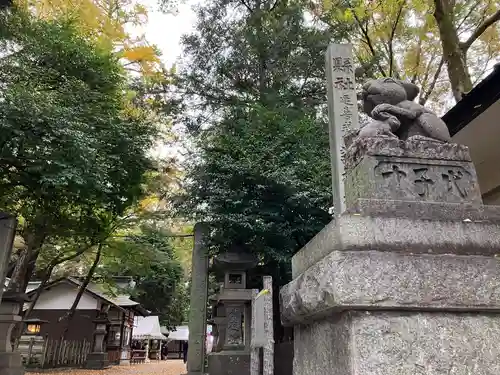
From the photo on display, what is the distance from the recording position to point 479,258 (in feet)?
5.68

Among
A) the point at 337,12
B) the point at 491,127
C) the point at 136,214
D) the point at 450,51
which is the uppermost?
the point at 337,12

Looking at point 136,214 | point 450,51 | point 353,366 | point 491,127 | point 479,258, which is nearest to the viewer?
point 353,366

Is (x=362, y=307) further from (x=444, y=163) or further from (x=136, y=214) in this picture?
(x=136, y=214)

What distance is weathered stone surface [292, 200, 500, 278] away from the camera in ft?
5.61

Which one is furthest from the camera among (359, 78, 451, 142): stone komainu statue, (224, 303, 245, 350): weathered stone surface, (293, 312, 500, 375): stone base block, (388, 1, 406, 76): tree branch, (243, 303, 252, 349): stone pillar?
(388, 1, 406, 76): tree branch

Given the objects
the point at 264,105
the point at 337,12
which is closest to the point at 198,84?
the point at 264,105

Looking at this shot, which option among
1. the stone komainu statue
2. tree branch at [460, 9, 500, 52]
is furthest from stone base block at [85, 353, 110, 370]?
the stone komainu statue

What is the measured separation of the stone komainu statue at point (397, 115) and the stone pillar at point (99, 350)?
22582 mm

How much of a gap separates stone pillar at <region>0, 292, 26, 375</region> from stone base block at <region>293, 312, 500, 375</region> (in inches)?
506

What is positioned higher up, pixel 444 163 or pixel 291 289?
pixel 444 163

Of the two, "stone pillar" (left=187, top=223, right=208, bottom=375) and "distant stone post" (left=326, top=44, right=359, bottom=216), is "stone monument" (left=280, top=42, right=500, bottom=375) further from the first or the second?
"stone pillar" (left=187, top=223, right=208, bottom=375)

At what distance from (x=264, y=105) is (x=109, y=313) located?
17993 mm

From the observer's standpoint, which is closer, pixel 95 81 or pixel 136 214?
pixel 95 81

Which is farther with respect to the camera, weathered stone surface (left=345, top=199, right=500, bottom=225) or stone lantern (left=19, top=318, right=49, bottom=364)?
stone lantern (left=19, top=318, right=49, bottom=364)
